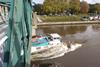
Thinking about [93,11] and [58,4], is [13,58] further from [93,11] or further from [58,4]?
[93,11]

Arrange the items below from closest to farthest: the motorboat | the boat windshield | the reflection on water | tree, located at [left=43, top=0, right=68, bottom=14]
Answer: the motorboat → the boat windshield → the reflection on water → tree, located at [left=43, top=0, right=68, bottom=14]

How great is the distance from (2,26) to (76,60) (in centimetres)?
1353

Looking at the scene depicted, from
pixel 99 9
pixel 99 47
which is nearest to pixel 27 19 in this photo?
pixel 99 47

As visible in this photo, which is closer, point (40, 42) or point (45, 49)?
point (45, 49)

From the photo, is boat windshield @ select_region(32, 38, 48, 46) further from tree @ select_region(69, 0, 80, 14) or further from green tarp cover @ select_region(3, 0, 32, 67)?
tree @ select_region(69, 0, 80, 14)

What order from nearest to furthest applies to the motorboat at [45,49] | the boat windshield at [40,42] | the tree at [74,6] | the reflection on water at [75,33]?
the motorboat at [45,49]
the boat windshield at [40,42]
the reflection on water at [75,33]
the tree at [74,6]

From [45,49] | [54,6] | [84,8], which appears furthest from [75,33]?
[84,8]

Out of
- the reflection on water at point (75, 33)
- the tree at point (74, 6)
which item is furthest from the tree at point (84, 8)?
Result: the reflection on water at point (75, 33)

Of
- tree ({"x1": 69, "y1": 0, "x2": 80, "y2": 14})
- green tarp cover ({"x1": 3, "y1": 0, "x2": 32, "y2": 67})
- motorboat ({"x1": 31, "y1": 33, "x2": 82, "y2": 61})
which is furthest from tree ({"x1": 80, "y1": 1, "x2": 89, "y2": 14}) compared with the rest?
green tarp cover ({"x1": 3, "y1": 0, "x2": 32, "y2": 67})

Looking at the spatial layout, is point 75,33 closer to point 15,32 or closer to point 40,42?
point 40,42

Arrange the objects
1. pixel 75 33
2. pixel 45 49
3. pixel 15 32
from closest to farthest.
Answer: pixel 15 32
pixel 45 49
pixel 75 33

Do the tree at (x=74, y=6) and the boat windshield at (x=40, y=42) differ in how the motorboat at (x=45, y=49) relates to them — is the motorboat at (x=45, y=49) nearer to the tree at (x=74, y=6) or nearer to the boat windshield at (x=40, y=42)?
the boat windshield at (x=40, y=42)

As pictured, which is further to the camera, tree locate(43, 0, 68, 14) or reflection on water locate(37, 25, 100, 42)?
tree locate(43, 0, 68, 14)

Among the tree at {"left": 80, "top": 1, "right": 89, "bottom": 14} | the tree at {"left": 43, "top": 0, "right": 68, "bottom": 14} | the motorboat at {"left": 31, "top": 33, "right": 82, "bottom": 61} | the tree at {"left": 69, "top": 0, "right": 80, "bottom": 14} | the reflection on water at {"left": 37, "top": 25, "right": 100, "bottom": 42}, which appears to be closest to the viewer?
the motorboat at {"left": 31, "top": 33, "right": 82, "bottom": 61}
